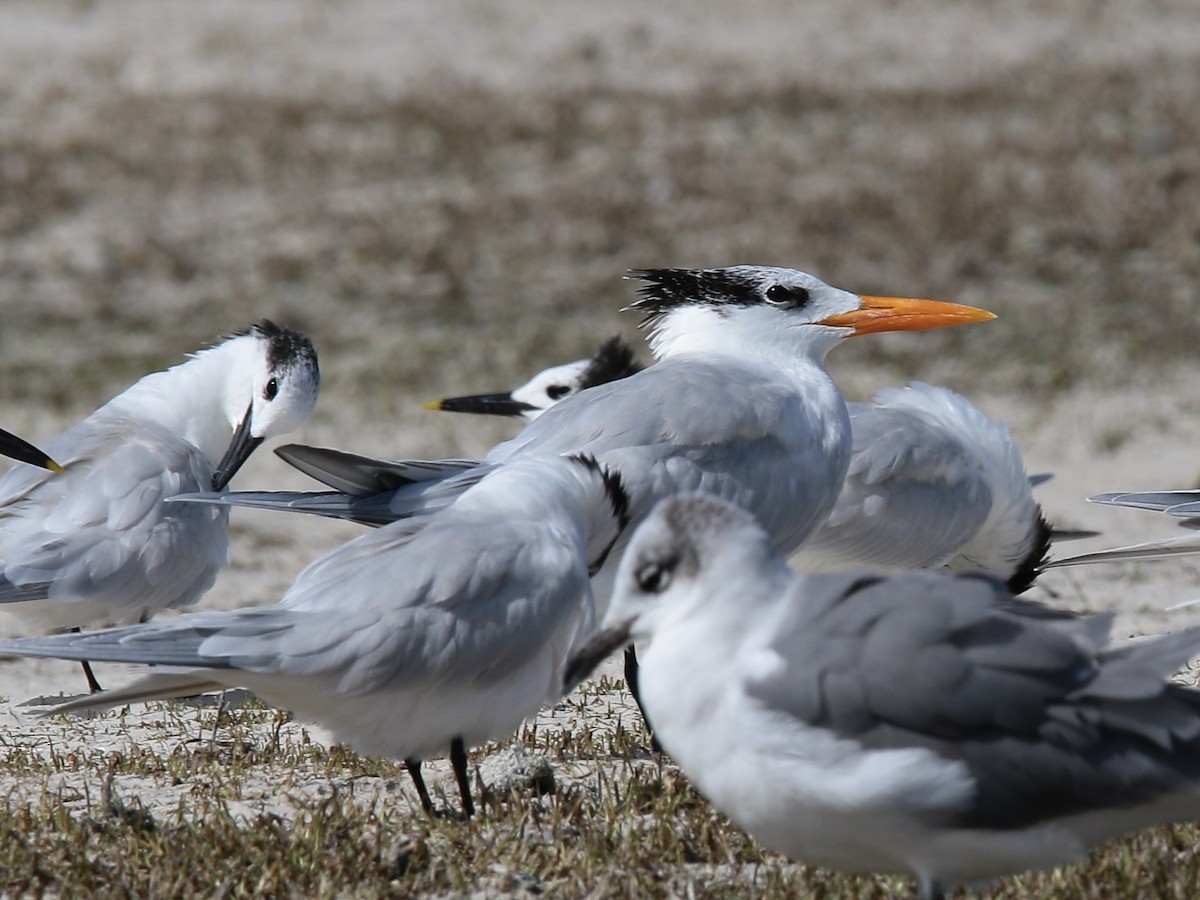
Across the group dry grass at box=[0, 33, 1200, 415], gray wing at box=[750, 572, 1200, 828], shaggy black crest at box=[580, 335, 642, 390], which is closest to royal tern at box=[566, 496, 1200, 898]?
gray wing at box=[750, 572, 1200, 828]

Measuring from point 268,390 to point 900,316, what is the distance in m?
2.14

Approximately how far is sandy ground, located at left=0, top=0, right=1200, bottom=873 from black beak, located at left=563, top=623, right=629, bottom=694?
131cm

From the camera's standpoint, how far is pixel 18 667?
19.8 ft

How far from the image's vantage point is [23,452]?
5156mm

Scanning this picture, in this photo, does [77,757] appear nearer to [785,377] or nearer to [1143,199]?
[785,377]

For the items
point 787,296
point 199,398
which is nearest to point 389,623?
point 787,296

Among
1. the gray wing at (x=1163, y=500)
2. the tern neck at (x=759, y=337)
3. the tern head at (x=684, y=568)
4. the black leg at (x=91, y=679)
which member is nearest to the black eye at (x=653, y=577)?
the tern head at (x=684, y=568)

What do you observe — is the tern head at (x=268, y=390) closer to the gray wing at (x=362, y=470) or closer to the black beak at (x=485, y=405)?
the black beak at (x=485, y=405)

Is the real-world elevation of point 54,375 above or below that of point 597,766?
below

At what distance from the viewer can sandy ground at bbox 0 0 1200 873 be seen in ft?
28.5

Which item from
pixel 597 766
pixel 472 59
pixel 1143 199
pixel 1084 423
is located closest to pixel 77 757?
pixel 597 766

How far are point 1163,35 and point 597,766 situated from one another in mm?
13618

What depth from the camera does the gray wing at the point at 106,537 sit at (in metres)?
5.21

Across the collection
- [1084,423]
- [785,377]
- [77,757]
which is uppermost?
[785,377]
